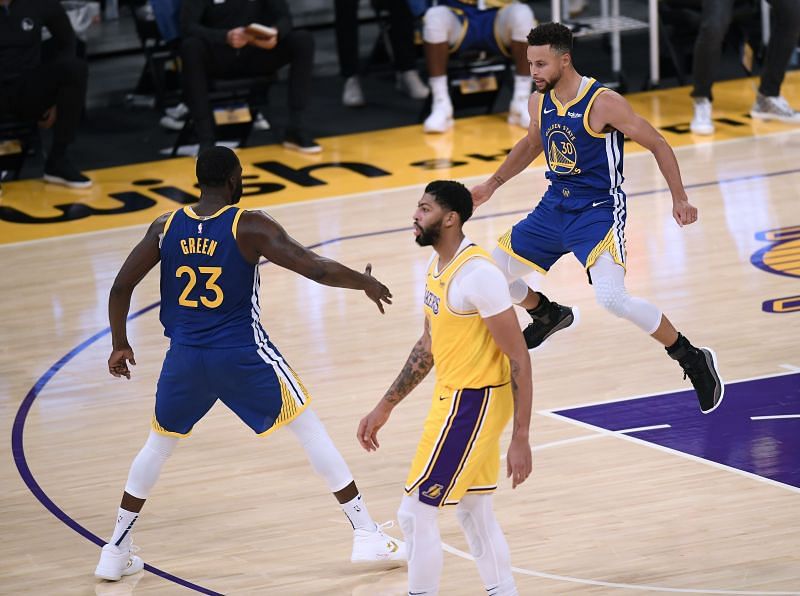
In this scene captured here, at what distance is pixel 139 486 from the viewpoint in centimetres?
480

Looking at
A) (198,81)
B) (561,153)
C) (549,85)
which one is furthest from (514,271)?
(198,81)

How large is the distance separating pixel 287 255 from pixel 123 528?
110cm

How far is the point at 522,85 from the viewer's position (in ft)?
36.2

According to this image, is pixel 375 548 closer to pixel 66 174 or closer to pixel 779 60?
pixel 66 174

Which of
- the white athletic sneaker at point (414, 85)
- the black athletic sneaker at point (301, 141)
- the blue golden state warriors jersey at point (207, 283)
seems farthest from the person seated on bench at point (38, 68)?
the blue golden state warriors jersey at point (207, 283)

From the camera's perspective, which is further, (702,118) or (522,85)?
(522,85)

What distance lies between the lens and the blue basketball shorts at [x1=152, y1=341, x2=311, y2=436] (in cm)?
465

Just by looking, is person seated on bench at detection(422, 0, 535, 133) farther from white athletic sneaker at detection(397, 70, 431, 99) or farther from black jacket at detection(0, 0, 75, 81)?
black jacket at detection(0, 0, 75, 81)

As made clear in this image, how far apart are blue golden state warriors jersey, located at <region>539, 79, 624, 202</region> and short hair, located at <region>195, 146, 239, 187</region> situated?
1722mm

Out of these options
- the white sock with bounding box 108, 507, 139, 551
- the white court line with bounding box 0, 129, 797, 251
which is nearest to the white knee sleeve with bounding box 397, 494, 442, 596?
the white sock with bounding box 108, 507, 139, 551

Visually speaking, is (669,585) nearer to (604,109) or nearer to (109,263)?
(604,109)

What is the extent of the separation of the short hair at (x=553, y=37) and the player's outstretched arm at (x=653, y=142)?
275 mm

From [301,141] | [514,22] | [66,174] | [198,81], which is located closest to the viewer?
[66,174]

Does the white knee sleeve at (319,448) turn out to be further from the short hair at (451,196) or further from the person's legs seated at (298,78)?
the person's legs seated at (298,78)
